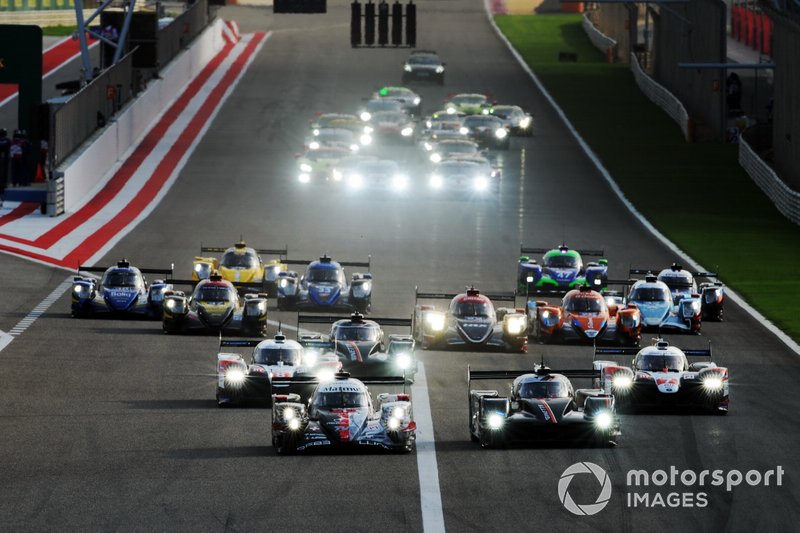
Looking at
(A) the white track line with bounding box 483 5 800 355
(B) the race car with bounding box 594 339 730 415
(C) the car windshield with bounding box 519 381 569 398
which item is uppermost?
(C) the car windshield with bounding box 519 381 569 398

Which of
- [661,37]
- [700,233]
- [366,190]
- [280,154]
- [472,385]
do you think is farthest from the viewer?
[661,37]

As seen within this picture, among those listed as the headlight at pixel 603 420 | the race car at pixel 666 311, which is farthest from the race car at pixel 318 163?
the headlight at pixel 603 420

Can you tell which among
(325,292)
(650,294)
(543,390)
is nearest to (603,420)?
(543,390)

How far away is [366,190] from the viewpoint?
227ft

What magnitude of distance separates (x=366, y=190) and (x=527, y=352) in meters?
30.0

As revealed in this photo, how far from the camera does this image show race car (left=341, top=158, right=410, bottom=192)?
69.4 meters

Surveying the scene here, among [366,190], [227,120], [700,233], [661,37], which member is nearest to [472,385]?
[700,233]

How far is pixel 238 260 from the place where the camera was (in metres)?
48.2

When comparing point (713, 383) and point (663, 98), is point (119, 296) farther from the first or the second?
point (663, 98)

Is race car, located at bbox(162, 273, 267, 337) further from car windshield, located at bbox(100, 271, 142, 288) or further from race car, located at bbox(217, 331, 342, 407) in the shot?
race car, located at bbox(217, 331, 342, 407)

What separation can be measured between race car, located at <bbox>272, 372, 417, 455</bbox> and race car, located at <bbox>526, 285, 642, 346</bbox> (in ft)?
39.3

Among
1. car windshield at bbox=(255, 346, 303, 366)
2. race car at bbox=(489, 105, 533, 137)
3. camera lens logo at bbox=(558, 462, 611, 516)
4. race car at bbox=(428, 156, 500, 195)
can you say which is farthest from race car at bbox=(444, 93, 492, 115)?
camera lens logo at bbox=(558, 462, 611, 516)

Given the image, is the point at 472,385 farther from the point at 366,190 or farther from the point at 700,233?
the point at 366,190

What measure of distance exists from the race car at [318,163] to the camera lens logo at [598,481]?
43932 mm
